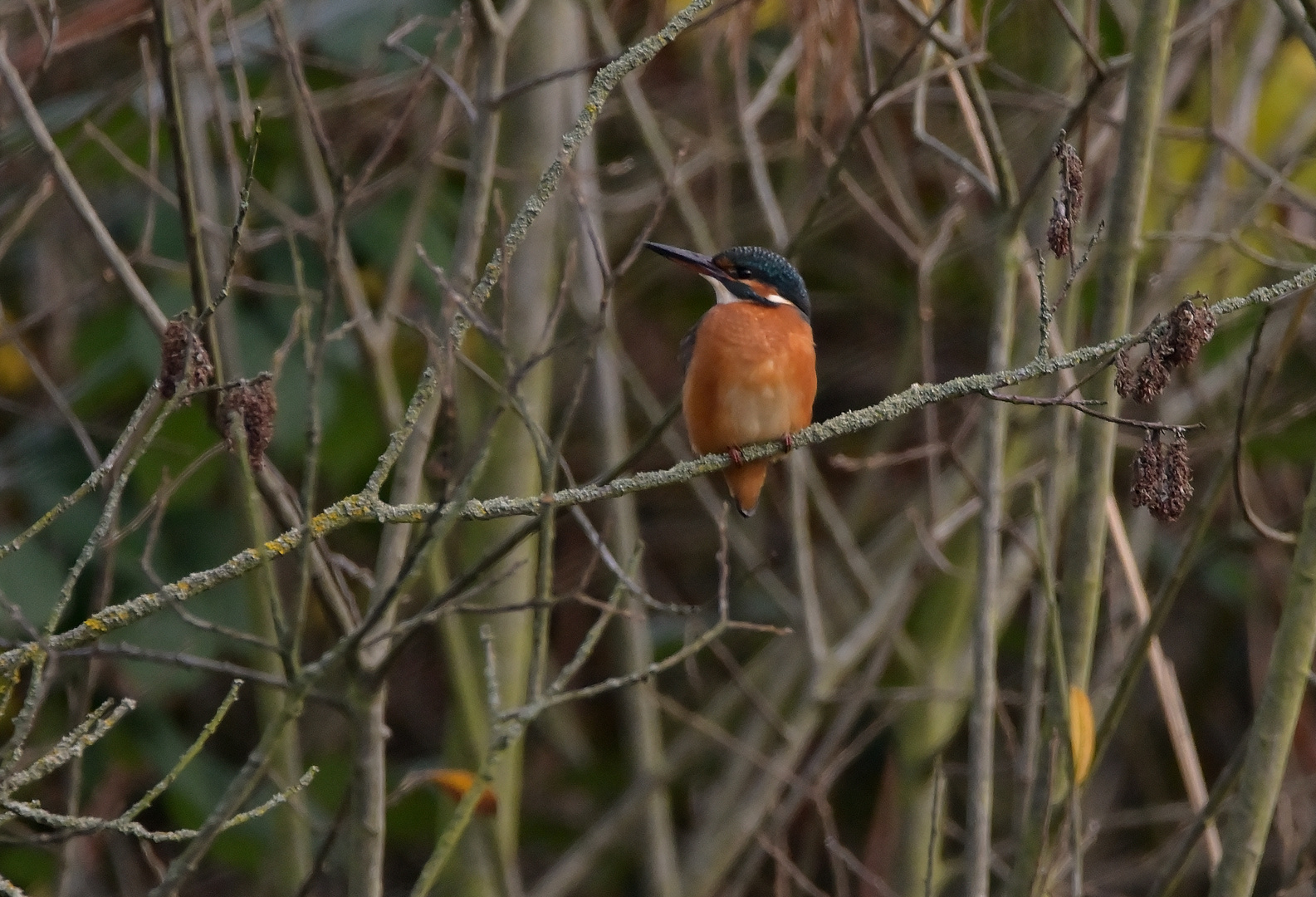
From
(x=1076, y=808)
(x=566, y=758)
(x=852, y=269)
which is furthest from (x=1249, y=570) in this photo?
(x=1076, y=808)

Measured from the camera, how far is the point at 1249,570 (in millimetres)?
5113

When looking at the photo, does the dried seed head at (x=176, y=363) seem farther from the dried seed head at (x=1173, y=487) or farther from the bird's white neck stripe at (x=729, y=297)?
the bird's white neck stripe at (x=729, y=297)

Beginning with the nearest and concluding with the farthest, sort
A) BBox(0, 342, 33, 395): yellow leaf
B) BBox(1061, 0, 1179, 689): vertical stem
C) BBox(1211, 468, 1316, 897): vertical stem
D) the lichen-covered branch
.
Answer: the lichen-covered branch → BBox(1211, 468, 1316, 897): vertical stem → BBox(1061, 0, 1179, 689): vertical stem → BBox(0, 342, 33, 395): yellow leaf

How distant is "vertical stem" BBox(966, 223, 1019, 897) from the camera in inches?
113

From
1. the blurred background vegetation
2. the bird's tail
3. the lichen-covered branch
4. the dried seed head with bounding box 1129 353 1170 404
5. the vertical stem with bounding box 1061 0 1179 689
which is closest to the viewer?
the dried seed head with bounding box 1129 353 1170 404

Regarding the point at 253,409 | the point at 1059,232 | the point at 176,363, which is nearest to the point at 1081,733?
the point at 1059,232

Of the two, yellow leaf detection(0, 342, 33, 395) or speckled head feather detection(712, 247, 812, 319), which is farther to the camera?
yellow leaf detection(0, 342, 33, 395)

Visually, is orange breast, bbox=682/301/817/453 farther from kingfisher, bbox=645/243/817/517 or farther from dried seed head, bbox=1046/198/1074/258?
dried seed head, bbox=1046/198/1074/258

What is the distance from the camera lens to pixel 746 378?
3168mm

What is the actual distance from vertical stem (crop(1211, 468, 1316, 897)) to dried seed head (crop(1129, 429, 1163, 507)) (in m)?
0.62

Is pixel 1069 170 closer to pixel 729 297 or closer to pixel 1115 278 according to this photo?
pixel 1115 278

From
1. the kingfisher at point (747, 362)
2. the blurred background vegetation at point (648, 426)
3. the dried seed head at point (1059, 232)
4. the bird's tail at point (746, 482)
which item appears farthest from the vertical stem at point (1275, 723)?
the bird's tail at point (746, 482)

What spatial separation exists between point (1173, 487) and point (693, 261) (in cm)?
155

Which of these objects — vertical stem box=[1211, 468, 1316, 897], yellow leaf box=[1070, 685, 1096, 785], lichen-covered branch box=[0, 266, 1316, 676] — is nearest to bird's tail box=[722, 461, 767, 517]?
yellow leaf box=[1070, 685, 1096, 785]
